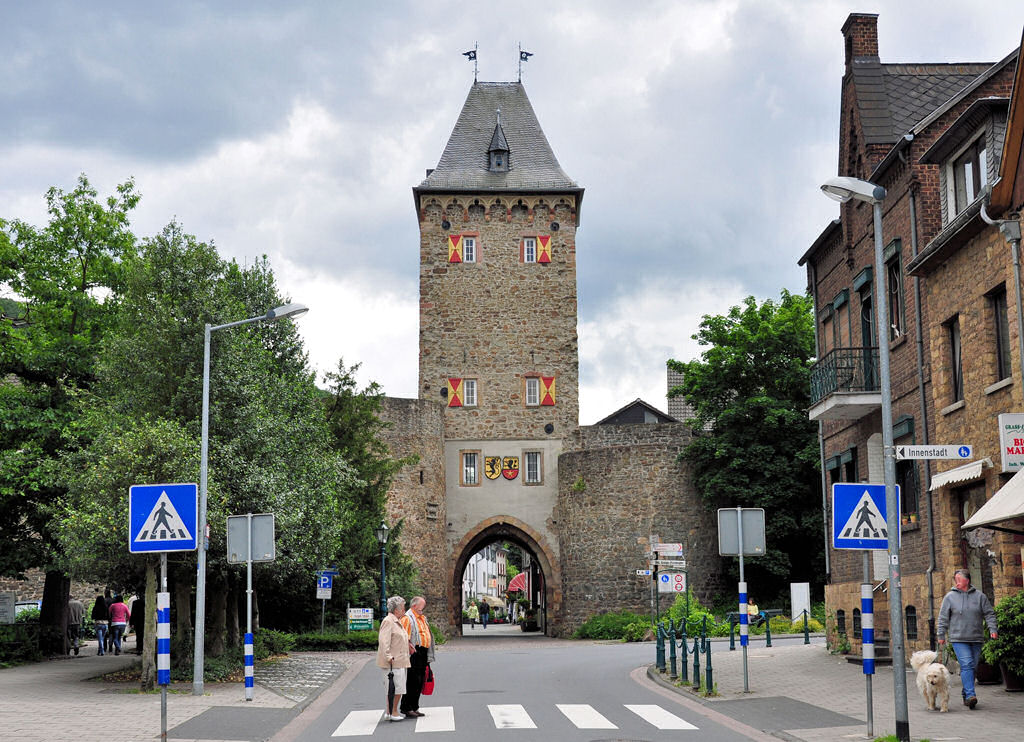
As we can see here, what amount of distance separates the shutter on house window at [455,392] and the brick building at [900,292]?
24.2m

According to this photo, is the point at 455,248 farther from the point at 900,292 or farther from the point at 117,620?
the point at 900,292

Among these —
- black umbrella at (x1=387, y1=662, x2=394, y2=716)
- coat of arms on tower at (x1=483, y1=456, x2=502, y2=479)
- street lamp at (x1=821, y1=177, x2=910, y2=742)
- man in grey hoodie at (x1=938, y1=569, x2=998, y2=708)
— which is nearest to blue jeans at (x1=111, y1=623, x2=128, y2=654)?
black umbrella at (x1=387, y1=662, x2=394, y2=716)

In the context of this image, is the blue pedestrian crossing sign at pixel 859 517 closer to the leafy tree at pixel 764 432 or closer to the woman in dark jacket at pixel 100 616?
the woman in dark jacket at pixel 100 616

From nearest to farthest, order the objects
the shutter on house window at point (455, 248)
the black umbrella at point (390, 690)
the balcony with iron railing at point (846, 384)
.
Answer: the black umbrella at point (390, 690), the balcony with iron railing at point (846, 384), the shutter on house window at point (455, 248)

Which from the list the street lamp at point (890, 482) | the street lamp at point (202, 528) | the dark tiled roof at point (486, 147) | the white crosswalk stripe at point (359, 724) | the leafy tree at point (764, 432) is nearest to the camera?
the street lamp at point (890, 482)

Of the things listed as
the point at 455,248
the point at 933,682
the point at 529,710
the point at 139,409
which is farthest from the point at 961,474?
the point at 455,248

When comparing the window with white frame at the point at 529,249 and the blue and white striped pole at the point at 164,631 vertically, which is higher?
the window with white frame at the point at 529,249

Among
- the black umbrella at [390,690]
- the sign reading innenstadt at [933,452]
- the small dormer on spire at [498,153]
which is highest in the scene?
the small dormer on spire at [498,153]

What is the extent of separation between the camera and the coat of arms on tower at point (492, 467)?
A: 49.4 m

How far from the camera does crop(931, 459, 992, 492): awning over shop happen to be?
687 inches

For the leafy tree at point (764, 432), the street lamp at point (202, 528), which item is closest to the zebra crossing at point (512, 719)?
the street lamp at point (202, 528)

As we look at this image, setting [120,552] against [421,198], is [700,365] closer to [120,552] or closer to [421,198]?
[421,198]

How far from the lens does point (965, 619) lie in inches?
552

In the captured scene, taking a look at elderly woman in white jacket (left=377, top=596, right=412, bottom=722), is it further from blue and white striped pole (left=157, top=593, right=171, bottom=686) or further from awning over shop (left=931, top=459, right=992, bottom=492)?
awning over shop (left=931, top=459, right=992, bottom=492)
